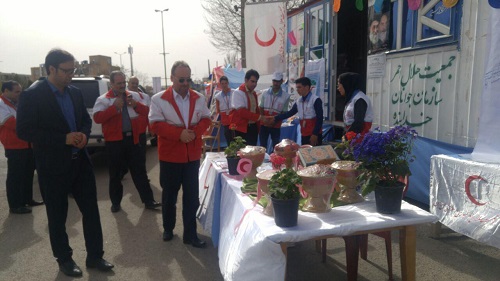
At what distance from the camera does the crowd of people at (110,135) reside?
9.43 ft

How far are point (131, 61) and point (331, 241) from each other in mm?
33693

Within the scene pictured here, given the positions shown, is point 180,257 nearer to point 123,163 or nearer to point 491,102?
point 123,163

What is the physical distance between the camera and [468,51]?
12.6 ft

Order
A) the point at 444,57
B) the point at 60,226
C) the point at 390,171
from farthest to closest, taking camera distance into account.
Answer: the point at 444,57
the point at 60,226
the point at 390,171

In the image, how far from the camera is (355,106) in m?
3.89

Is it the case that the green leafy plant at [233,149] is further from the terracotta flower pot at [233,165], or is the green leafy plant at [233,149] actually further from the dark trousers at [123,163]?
the dark trousers at [123,163]

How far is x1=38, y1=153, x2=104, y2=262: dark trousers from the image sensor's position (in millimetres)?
2977

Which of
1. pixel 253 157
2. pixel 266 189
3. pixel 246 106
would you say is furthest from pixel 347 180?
pixel 246 106

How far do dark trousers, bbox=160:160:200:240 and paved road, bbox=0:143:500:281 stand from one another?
0.33 m

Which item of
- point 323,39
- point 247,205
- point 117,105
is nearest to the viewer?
point 247,205

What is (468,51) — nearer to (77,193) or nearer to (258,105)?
(258,105)

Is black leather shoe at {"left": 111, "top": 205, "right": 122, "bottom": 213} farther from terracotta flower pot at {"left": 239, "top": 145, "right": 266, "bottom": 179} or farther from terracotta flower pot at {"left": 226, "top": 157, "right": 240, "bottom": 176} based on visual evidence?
terracotta flower pot at {"left": 239, "top": 145, "right": 266, "bottom": 179}

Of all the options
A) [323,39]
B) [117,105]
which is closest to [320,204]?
[117,105]

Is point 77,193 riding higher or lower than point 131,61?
lower
